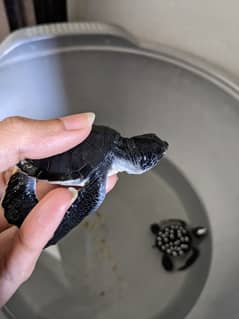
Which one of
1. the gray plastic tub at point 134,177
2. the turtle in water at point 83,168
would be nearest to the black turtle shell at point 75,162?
the turtle in water at point 83,168

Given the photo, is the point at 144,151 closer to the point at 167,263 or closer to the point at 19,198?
the point at 19,198

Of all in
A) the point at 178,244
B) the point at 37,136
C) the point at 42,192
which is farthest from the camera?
the point at 178,244

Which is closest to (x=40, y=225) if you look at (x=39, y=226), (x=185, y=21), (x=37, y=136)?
(x=39, y=226)

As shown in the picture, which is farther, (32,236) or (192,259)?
(192,259)

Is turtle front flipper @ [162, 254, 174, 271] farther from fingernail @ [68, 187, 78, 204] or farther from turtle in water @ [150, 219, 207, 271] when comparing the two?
fingernail @ [68, 187, 78, 204]

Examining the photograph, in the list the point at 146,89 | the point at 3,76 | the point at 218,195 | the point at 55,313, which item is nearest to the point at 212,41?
the point at 146,89

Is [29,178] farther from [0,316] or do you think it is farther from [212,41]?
[212,41]

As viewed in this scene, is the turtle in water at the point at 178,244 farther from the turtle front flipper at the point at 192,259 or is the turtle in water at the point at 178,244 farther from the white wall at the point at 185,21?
the white wall at the point at 185,21

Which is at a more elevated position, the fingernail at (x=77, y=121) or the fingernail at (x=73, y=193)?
the fingernail at (x=77, y=121)

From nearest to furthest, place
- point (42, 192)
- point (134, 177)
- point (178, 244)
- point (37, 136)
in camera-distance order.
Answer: point (37, 136), point (42, 192), point (178, 244), point (134, 177)
